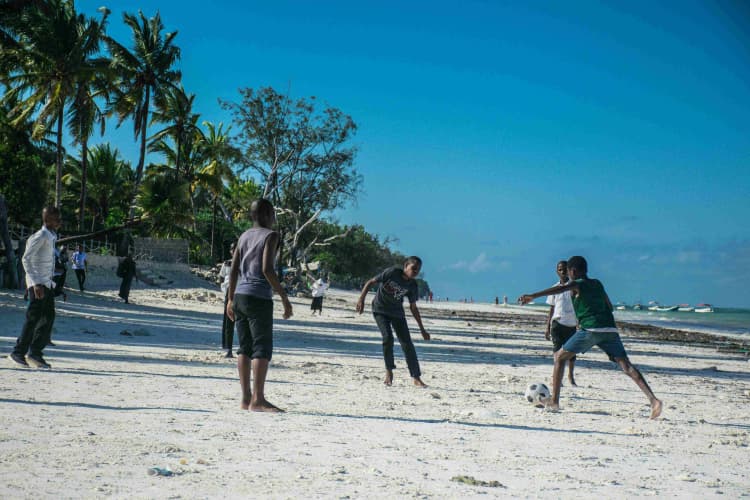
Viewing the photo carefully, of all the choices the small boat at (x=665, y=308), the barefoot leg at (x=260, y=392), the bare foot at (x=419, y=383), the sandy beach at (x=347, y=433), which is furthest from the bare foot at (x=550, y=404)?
the small boat at (x=665, y=308)

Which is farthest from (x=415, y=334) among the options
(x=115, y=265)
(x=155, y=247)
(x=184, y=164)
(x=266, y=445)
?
(x=184, y=164)

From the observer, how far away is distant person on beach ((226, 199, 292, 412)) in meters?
6.60

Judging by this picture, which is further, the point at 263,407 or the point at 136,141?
the point at 136,141

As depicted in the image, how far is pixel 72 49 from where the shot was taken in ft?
103

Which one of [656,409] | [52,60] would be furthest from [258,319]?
[52,60]

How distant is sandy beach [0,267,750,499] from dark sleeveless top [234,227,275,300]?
3.65ft

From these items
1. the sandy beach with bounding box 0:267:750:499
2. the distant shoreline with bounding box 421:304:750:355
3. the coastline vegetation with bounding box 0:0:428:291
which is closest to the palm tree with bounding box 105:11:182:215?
the coastline vegetation with bounding box 0:0:428:291

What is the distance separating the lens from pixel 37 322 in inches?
349

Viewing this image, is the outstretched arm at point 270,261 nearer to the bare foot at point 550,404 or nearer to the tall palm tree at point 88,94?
the bare foot at point 550,404

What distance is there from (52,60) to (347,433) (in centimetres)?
2983

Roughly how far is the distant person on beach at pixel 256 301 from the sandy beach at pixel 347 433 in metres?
0.42

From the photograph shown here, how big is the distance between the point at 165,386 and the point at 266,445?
10.7 ft

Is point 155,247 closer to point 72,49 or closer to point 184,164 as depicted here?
point 184,164

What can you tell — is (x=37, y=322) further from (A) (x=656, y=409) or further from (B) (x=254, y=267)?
(A) (x=656, y=409)
